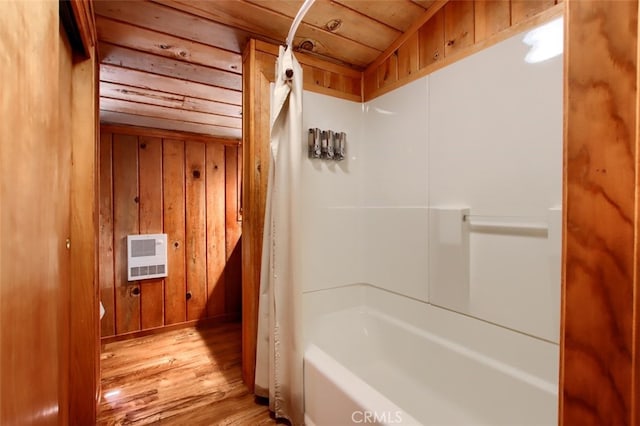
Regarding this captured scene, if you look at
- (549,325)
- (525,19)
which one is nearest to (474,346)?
(549,325)

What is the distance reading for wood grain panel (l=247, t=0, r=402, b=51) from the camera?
1482 millimetres

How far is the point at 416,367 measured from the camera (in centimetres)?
167

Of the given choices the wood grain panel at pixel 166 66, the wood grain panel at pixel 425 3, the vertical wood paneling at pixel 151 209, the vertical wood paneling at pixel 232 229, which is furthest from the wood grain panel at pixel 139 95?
the wood grain panel at pixel 425 3

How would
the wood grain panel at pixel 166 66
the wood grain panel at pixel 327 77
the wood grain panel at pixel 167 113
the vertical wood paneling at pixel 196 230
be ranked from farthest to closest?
the vertical wood paneling at pixel 196 230
the wood grain panel at pixel 167 113
the wood grain panel at pixel 327 77
the wood grain panel at pixel 166 66

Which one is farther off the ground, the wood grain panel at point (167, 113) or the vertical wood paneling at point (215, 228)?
the wood grain panel at point (167, 113)

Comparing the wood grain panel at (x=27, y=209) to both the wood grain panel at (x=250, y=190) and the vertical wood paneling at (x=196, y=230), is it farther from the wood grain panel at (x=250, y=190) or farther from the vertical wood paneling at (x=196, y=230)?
the vertical wood paneling at (x=196, y=230)

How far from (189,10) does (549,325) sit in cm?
208

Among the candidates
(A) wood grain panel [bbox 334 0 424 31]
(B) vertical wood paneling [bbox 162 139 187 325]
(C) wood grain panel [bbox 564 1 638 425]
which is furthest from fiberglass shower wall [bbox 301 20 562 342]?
(B) vertical wood paneling [bbox 162 139 187 325]

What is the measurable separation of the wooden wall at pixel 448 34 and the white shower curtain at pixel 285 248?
68 cm

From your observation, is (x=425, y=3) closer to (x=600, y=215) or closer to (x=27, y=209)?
(x=600, y=215)

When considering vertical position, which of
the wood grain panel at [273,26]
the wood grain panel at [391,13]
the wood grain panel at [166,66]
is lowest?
the wood grain panel at [166,66]

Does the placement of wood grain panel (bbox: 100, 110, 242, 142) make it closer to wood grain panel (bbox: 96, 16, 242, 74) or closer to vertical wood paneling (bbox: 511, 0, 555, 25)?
wood grain panel (bbox: 96, 16, 242, 74)

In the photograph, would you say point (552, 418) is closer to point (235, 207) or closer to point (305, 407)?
point (305, 407)

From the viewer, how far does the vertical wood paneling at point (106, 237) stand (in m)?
2.49
